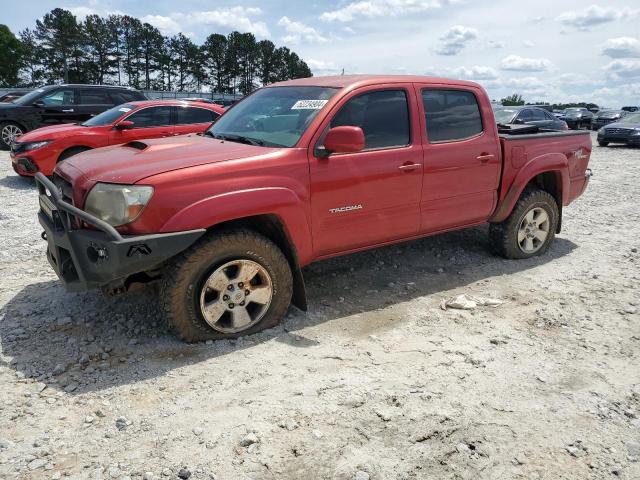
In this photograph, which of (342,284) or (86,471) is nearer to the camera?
(86,471)

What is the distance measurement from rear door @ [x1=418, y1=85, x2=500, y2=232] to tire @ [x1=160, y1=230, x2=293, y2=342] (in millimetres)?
1520

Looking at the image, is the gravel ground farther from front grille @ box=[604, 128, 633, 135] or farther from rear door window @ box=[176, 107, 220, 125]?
front grille @ box=[604, 128, 633, 135]

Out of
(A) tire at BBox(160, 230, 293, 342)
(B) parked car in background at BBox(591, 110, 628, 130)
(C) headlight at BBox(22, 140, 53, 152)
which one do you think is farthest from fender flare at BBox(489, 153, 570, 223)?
(B) parked car in background at BBox(591, 110, 628, 130)

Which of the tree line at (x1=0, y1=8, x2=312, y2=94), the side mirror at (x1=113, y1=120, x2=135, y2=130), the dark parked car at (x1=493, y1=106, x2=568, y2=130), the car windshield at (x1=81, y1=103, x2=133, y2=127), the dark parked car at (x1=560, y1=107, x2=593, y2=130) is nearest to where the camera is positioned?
the side mirror at (x1=113, y1=120, x2=135, y2=130)

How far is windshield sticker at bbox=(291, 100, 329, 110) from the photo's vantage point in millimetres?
4004

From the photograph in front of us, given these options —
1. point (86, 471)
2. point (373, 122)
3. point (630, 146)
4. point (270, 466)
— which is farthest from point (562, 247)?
point (630, 146)

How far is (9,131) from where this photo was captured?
12.5 metres

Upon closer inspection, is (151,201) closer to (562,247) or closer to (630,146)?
→ (562,247)

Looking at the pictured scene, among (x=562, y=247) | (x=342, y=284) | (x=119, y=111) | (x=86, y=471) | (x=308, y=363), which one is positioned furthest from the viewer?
(x=119, y=111)

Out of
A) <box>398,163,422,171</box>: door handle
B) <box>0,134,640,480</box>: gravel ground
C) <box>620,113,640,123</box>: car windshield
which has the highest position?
<box>620,113,640,123</box>: car windshield


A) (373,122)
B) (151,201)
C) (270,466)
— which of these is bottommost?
(270,466)

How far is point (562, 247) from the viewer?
6156mm

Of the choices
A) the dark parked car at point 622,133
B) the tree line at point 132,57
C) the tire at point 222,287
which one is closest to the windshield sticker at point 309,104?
the tire at point 222,287

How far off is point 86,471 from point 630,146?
2128cm
